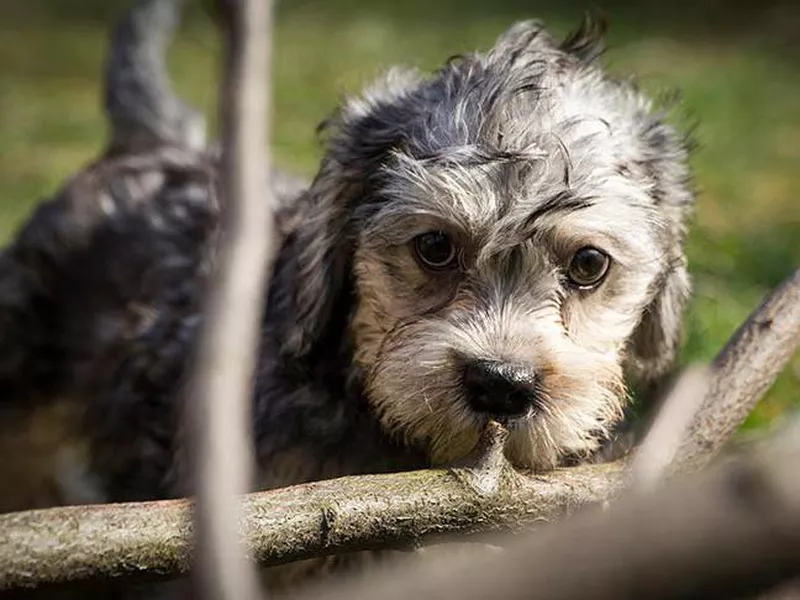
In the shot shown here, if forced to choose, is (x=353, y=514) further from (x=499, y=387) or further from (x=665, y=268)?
(x=665, y=268)

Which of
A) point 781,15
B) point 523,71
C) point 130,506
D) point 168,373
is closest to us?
point 130,506

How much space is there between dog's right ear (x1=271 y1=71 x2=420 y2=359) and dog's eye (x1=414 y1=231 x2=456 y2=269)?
0.82 ft

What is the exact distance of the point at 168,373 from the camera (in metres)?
4.20

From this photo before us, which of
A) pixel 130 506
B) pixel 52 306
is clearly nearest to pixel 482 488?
pixel 130 506

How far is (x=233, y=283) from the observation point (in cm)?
106

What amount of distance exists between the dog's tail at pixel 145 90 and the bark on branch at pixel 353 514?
319 cm

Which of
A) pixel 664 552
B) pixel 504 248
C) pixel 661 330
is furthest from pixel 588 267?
pixel 664 552

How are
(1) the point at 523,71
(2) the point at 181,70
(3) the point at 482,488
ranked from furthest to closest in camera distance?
1. (2) the point at 181,70
2. (1) the point at 523,71
3. (3) the point at 482,488

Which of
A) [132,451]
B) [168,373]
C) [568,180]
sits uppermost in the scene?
[568,180]

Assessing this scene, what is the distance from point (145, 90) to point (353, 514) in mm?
3620

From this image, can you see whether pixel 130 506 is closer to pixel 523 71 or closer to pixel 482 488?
pixel 482 488

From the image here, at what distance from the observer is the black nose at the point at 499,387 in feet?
8.99

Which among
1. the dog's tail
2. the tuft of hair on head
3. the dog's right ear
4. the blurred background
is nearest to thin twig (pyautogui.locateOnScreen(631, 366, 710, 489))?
the dog's right ear

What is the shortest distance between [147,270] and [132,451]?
0.67 metres
